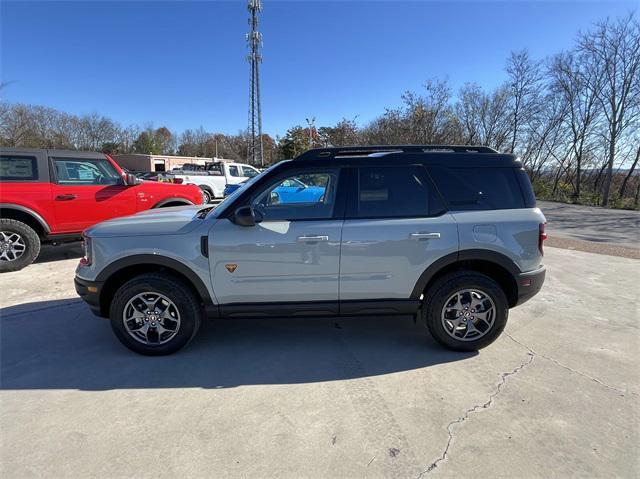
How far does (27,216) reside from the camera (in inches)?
242

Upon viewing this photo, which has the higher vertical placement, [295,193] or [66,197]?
[295,193]

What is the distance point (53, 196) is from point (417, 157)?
6.10 m

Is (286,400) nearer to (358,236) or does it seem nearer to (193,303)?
(193,303)

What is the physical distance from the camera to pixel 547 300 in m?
4.92

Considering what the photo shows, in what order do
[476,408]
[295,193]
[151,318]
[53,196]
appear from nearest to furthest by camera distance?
[476,408] < [151,318] < [295,193] < [53,196]

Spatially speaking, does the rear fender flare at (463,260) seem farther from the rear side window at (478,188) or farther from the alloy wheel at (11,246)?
the alloy wheel at (11,246)

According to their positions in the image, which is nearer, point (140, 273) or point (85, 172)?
point (140, 273)

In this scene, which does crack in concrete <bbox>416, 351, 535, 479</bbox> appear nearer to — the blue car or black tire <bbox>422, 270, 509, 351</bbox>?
black tire <bbox>422, 270, 509, 351</bbox>

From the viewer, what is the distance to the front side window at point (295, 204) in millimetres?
3385

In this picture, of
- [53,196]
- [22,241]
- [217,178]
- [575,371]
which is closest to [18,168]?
[53,196]

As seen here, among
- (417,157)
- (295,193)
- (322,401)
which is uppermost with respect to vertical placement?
(417,157)

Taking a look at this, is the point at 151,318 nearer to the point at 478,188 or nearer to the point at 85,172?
the point at 478,188

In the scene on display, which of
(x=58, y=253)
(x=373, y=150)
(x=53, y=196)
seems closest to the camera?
(x=373, y=150)

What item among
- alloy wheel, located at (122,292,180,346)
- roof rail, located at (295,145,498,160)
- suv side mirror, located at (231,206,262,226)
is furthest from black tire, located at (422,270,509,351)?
alloy wheel, located at (122,292,180,346)
